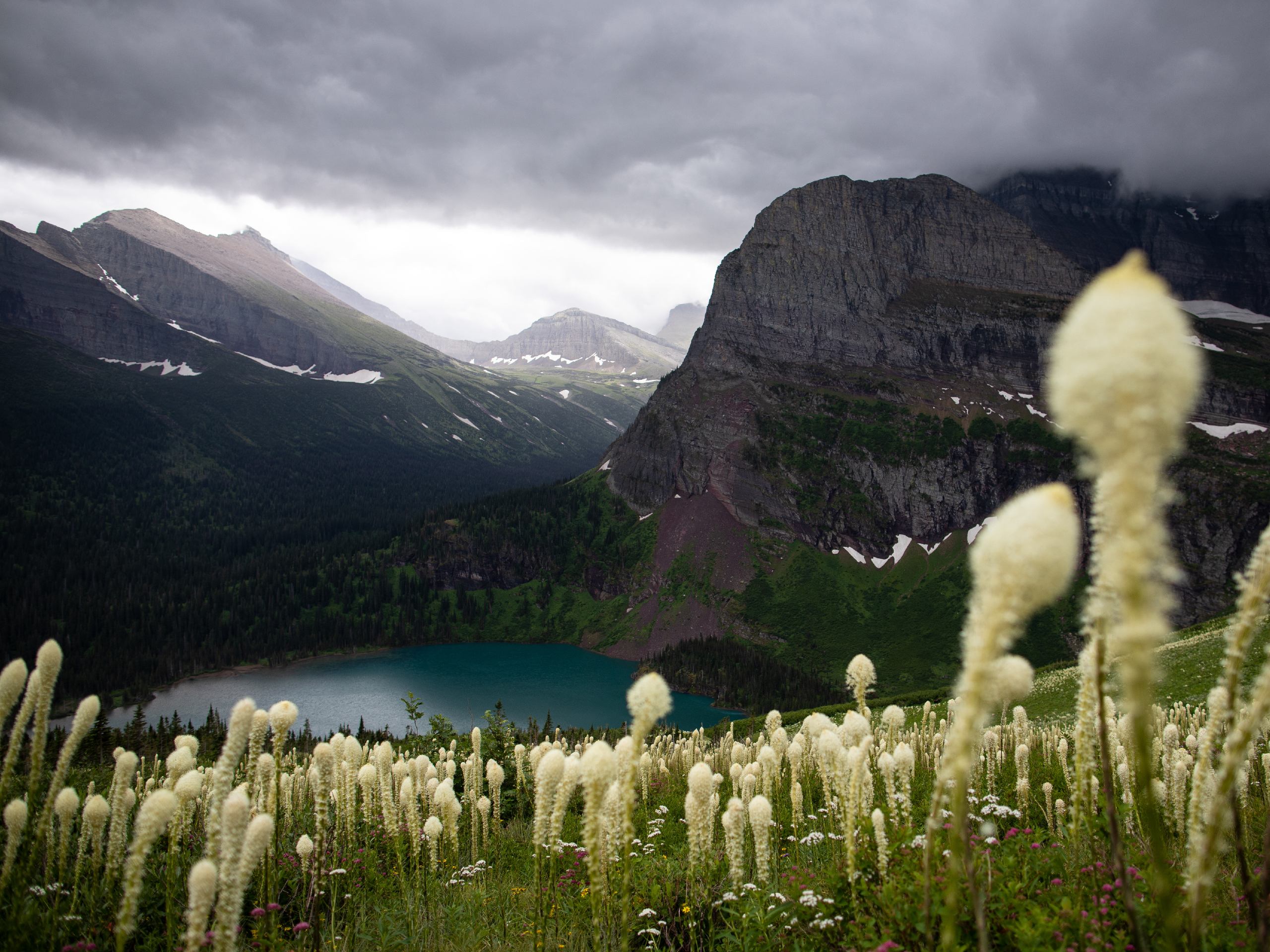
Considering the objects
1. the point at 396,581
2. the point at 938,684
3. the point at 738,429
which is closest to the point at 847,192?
the point at 738,429

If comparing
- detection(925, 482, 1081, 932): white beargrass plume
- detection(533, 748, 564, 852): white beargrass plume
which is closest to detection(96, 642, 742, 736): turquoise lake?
detection(533, 748, 564, 852): white beargrass plume

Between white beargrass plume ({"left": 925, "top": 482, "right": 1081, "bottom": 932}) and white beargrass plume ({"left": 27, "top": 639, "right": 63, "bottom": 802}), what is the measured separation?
19.2ft

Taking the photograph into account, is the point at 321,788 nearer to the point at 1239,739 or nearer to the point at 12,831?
the point at 12,831

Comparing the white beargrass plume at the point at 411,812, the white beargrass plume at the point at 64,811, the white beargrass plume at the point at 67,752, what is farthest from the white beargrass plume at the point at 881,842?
A: the white beargrass plume at the point at 64,811

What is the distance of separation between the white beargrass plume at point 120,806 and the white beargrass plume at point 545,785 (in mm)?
3648

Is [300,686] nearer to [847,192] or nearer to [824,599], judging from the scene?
[824,599]

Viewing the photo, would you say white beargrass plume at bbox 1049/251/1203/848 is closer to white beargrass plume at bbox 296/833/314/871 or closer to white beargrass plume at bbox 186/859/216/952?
white beargrass plume at bbox 186/859/216/952

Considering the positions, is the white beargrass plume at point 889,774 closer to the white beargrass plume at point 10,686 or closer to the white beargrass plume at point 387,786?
the white beargrass plume at point 387,786

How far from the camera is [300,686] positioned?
378 ft

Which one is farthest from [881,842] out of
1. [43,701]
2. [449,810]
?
[43,701]

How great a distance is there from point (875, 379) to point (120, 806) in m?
175

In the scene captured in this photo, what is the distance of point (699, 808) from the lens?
6348mm

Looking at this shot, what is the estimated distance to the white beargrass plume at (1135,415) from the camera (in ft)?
5.92

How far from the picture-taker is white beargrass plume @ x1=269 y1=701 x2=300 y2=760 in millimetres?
6668
